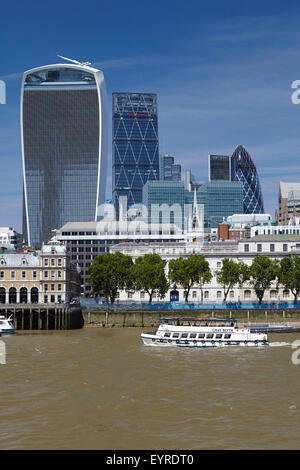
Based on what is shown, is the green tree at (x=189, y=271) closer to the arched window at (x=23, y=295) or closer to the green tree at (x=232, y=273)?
the green tree at (x=232, y=273)

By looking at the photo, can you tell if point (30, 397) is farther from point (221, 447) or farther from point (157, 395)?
point (221, 447)

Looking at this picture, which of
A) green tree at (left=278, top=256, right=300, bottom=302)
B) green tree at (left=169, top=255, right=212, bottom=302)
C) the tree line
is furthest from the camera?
green tree at (left=169, top=255, right=212, bottom=302)

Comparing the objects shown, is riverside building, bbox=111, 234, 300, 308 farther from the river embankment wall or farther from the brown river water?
the brown river water

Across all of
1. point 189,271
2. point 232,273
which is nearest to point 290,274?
point 232,273

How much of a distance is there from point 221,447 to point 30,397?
65.2 ft

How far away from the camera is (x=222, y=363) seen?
76.6 meters

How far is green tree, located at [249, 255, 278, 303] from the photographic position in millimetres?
148500

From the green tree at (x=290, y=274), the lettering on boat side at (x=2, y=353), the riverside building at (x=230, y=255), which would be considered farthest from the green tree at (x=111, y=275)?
the lettering on boat side at (x=2, y=353)

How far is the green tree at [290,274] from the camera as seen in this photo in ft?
479

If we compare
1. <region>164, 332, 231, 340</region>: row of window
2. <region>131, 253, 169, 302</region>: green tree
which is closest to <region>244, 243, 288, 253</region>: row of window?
<region>131, 253, 169, 302</region>: green tree
